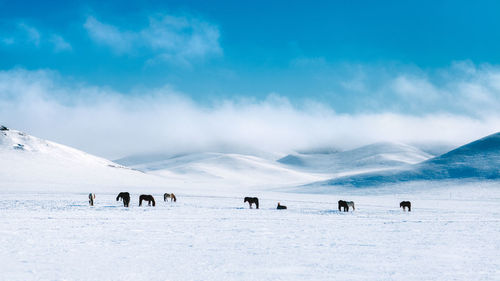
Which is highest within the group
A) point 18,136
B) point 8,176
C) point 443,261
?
point 18,136

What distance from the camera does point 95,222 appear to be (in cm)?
2186

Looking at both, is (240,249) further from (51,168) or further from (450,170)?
(450,170)

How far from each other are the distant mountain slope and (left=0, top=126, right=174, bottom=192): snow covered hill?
151ft

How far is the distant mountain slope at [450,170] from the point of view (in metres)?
96.5

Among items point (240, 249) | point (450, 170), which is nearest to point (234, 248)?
point (240, 249)

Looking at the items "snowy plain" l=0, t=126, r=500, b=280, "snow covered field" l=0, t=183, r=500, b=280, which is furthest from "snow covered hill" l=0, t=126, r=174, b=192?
"snow covered field" l=0, t=183, r=500, b=280

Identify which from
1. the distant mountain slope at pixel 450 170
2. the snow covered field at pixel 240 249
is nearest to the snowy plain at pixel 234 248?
the snow covered field at pixel 240 249

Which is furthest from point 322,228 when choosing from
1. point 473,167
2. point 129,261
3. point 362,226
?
point 473,167

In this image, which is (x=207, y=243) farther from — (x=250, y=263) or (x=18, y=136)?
(x=18, y=136)

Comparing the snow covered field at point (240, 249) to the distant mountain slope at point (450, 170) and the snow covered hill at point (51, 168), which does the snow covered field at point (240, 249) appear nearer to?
the snow covered hill at point (51, 168)

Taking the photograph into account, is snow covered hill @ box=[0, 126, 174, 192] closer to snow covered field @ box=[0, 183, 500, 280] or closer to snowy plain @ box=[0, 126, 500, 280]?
snowy plain @ box=[0, 126, 500, 280]

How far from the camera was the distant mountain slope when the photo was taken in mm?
96500

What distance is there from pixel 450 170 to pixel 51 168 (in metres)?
89.9

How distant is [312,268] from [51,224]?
14094mm
